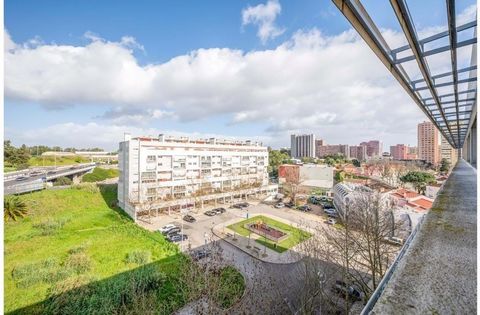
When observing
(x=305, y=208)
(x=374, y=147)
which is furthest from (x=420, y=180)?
(x=374, y=147)

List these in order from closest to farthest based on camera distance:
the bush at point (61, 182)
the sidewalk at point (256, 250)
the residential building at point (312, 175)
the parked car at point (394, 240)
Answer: the sidewalk at point (256, 250) → the parked car at point (394, 240) → the bush at point (61, 182) → the residential building at point (312, 175)

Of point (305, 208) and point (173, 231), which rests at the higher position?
point (305, 208)

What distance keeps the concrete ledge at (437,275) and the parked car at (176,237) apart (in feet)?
39.0

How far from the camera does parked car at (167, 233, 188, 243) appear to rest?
468 inches

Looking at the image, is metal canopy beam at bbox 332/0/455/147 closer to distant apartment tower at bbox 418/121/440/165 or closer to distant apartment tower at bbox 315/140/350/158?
distant apartment tower at bbox 418/121/440/165

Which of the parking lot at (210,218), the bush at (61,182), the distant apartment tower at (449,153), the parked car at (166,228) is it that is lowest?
the parking lot at (210,218)

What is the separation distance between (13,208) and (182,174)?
10.1 m

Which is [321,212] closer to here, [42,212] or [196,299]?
[196,299]

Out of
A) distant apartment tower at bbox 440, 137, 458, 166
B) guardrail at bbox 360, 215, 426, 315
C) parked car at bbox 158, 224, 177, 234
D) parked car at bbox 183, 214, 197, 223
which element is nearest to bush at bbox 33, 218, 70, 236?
parked car at bbox 158, 224, 177, 234

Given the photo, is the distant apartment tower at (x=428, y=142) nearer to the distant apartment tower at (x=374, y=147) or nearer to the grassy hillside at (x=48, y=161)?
the distant apartment tower at (x=374, y=147)

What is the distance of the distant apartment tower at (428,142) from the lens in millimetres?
42281

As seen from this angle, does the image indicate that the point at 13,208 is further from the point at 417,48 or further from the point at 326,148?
the point at 326,148

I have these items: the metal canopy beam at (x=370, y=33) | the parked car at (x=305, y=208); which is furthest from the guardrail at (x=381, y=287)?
the parked car at (x=305, y=208)

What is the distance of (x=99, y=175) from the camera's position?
27.4 meters
